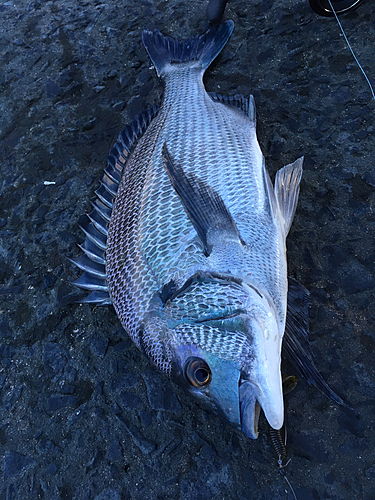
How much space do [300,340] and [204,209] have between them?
0.86 metres

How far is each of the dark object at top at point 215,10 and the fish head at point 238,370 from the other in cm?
295

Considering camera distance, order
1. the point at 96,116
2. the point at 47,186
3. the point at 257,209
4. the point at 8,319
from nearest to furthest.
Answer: the point at 257,209, the point at 8,319, the point at 47,186, the point at 96,116

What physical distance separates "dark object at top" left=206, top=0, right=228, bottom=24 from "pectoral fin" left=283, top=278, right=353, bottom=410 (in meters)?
2.63

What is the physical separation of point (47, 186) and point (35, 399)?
166 centimetres

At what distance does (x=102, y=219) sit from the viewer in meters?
2.36

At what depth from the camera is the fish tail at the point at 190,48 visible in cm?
312

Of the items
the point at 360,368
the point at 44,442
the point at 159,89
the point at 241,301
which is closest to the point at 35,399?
the point at 44,442

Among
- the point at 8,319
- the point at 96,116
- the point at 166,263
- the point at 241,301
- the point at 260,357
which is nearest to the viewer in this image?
the point at 260,357

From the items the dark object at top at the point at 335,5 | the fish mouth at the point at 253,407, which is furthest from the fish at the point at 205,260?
the dark object at top at the point at 335,5

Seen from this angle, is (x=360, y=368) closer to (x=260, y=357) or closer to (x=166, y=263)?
(x=260, y=357)

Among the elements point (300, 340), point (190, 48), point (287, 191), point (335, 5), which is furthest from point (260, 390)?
point (335, 5)

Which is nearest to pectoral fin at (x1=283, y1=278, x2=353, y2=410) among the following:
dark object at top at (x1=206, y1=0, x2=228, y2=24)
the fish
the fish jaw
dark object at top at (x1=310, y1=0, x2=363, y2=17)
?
the fish

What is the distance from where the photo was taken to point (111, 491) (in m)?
1.86

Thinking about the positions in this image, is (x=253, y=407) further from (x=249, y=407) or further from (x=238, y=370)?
(x=238, y=370)
